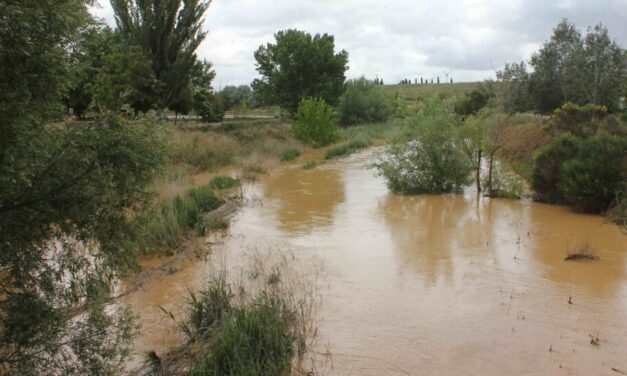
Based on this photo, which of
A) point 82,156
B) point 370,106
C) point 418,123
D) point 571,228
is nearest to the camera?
point 82,156

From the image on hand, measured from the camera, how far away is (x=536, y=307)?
27.7ft

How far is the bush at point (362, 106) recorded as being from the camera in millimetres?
52594

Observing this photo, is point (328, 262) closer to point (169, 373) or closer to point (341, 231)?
point (341, 231)

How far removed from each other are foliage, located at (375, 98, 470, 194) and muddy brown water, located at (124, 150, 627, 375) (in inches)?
58.9

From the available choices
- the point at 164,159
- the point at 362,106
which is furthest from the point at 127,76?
the point at 362,106

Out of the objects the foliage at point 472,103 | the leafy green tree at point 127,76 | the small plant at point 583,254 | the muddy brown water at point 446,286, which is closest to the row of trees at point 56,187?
the muddy brown water at point 446,286

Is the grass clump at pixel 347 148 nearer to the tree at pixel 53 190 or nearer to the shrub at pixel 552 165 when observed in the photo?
the shrub at pixel 552 165

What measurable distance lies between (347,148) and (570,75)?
508 inches

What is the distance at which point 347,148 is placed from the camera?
1357 inches

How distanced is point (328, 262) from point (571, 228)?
6464 mm

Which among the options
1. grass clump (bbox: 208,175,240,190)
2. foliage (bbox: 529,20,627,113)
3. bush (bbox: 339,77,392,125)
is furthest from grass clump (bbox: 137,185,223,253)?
bush (bbox: 339,77,392,125)

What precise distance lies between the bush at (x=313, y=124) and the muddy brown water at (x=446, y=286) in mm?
17581

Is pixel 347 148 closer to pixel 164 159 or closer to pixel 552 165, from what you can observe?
pixel 552 165

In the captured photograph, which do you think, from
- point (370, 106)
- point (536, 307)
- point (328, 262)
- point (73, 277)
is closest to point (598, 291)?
point (536, 307)
